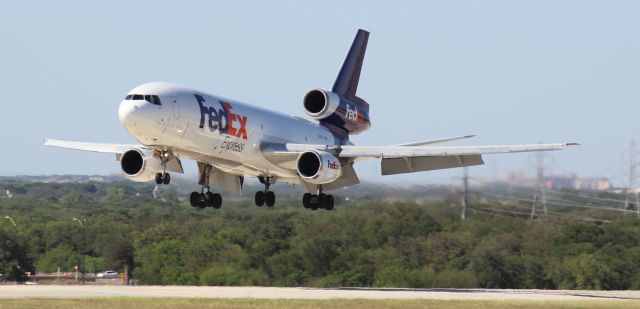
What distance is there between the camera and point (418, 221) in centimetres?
8862

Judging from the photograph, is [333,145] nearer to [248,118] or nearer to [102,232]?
[248,118]

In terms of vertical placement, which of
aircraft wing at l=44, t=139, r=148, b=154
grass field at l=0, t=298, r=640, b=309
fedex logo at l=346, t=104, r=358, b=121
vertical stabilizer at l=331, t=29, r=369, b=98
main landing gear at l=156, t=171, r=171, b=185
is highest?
vertical stabilizer at l=331, t=29, r=369, b=98

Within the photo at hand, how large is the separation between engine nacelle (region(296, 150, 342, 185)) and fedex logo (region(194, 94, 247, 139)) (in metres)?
2.84

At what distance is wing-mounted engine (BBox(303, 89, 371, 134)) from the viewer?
171 ft

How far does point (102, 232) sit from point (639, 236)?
40847 millimetres

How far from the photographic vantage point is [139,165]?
155ft

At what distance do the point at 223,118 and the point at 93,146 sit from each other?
9.51 meters

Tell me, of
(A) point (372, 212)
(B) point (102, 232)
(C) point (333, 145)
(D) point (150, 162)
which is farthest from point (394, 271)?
(D) point (150, 162)

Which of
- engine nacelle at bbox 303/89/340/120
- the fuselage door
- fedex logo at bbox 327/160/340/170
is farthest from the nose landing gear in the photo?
engine nacelle at bbox 303/89/340/120

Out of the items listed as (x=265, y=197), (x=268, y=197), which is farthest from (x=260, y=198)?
(x=268, y=197)

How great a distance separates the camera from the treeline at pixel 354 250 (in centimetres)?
8225

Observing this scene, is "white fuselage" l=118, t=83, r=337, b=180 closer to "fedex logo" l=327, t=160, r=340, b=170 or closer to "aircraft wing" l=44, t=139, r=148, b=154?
"fedex logo" l=327, t=160, r=340, b=170

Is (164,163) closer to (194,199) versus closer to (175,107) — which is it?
(175,107)

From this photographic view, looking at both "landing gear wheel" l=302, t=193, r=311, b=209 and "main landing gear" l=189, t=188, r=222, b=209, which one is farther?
"landing gear wheel" l=302, t=193, r=311, b=209
